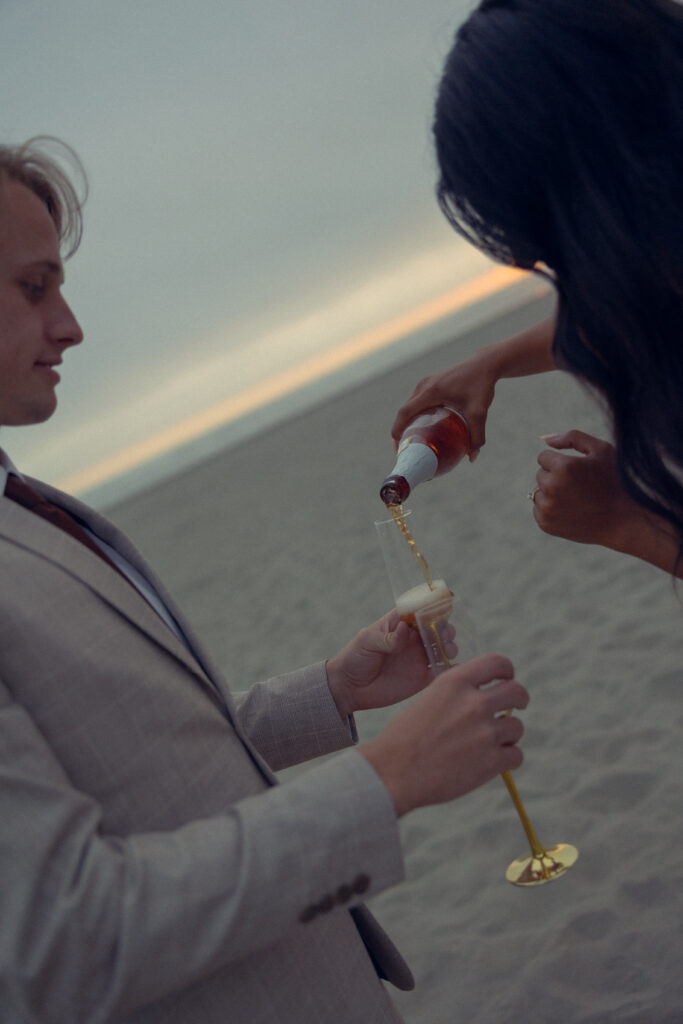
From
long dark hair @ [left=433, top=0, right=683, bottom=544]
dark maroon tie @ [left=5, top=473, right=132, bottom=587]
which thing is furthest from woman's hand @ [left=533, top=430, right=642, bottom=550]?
dark maroon tie @ [left=5, top=473, right=132, bottom=587]

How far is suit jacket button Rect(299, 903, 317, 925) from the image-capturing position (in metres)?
1.08

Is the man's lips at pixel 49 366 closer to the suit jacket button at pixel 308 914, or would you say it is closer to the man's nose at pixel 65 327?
the man's nose at pixel 65 327

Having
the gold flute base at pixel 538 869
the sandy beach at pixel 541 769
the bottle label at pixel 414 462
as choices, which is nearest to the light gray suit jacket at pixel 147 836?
the gold flute base at pixel 538 869

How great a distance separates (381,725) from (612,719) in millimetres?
1652

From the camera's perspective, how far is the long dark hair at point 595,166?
4.34ft

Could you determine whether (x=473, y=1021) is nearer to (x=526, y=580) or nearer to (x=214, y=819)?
(x=214, y=819)

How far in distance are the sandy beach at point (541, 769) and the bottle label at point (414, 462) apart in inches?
8.1

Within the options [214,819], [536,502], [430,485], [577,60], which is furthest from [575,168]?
[430,485]

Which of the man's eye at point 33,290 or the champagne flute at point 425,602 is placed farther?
the champagne flute at point 425,602

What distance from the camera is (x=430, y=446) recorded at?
1.94 m

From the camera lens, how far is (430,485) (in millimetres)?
11312

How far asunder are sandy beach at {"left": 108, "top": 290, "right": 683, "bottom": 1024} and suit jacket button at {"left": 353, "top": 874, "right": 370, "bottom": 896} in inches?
30.8

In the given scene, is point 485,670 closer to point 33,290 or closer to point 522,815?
point 522,815

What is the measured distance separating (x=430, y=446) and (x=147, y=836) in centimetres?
109
